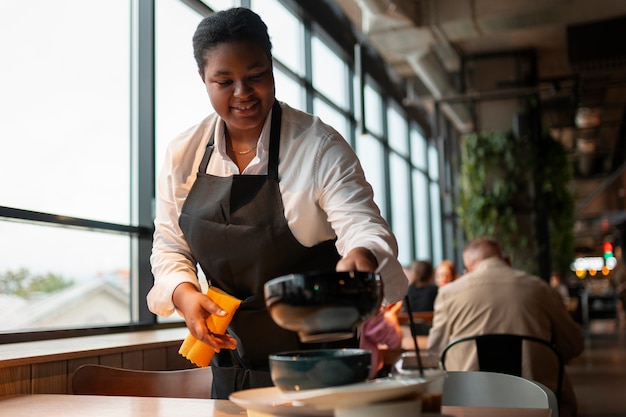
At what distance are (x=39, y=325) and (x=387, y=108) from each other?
7213 mm

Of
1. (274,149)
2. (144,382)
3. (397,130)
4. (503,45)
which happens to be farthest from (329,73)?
(274,149)

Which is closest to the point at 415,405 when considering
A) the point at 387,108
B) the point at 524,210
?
the point at 524,210

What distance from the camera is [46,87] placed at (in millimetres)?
3545

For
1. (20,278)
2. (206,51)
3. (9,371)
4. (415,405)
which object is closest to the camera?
(415,405)

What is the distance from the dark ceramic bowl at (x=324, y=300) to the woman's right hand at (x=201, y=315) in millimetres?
433

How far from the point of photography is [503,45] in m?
8.90

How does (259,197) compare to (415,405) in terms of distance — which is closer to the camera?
(415,405)

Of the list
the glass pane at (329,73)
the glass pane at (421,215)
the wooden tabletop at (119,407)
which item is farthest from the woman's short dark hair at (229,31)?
the glass pane at (421,215)

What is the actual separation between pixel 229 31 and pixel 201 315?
56 centimetres

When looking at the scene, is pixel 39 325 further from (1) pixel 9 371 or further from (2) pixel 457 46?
(2) pixel 457 46

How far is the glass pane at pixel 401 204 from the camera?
32.6 feet

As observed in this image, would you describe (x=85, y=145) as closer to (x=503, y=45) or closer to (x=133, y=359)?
(x=133, y=359)

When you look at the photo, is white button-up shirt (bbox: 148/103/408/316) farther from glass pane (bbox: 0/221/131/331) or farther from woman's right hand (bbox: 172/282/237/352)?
glass pane (bbox: 0/221/131/331)

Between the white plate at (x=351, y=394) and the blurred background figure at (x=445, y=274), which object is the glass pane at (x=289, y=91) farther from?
the white plate at (x=351, y=394)
